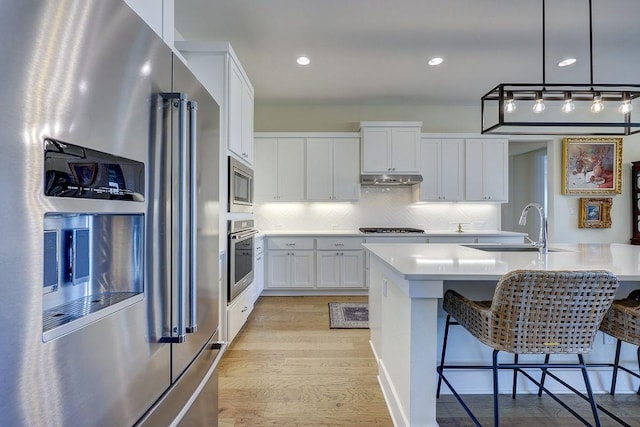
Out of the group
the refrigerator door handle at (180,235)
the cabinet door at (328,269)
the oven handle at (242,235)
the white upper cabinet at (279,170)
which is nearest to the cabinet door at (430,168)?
the cabinet door at (328,269)

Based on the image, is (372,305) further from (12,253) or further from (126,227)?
(12,253)

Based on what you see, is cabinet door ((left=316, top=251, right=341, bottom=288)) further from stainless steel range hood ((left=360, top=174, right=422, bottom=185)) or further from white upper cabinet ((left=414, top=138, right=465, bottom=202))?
white upper cabinet ((left=414, top=138, right=465, bottom=202))

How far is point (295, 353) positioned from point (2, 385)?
2.41 meters

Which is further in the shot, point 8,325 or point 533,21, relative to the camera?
point 533,21

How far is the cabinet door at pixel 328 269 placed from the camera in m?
4.46

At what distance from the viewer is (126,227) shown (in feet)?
2.74

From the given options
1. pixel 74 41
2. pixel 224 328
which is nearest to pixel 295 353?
pixel 224 328

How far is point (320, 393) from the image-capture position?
212 cm

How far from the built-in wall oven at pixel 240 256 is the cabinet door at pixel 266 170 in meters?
1.38

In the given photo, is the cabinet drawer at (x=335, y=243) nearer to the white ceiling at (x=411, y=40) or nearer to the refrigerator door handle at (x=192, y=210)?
the white ceiling at (x=411, y=40)

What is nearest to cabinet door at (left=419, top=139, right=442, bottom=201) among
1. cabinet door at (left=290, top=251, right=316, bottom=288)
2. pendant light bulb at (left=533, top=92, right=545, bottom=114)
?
cabinet door at (left=290, top=251, right=316, bottom=288)

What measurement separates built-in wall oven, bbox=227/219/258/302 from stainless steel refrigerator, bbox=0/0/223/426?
1.50 meters

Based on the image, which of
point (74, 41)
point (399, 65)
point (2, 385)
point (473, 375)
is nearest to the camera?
point (2, 385)

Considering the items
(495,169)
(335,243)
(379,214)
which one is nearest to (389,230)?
(379,214)
